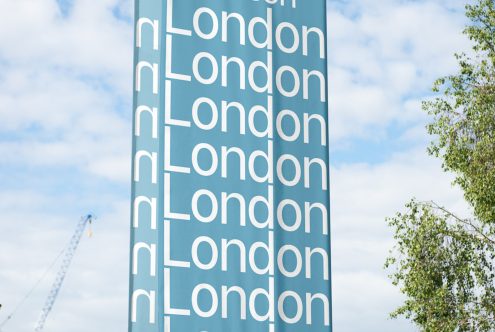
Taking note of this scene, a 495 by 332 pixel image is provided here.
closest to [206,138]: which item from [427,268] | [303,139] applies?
[303,139]

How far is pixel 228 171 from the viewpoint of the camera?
12938 mm

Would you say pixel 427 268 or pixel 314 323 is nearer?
pixel 314 323

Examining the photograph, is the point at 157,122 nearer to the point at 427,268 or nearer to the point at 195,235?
the point at 195,235

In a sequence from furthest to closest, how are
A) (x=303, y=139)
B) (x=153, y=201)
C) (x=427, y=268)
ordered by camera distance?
(x=427, y=268) < (x=303, y=139) < (x=153, y=201)

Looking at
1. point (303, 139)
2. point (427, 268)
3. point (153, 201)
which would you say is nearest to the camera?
point (153, 201)

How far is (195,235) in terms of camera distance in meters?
12.5

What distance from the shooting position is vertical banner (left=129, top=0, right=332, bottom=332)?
12320 mm

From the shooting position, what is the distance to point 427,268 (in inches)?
855

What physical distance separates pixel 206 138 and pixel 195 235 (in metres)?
1.27

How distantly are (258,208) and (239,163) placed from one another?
0.62m

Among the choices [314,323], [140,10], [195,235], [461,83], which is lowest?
[314,323]

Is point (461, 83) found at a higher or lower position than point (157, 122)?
higher

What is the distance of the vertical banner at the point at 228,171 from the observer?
1232 cm

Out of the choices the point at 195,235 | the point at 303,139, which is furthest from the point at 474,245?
the point at 195,235
